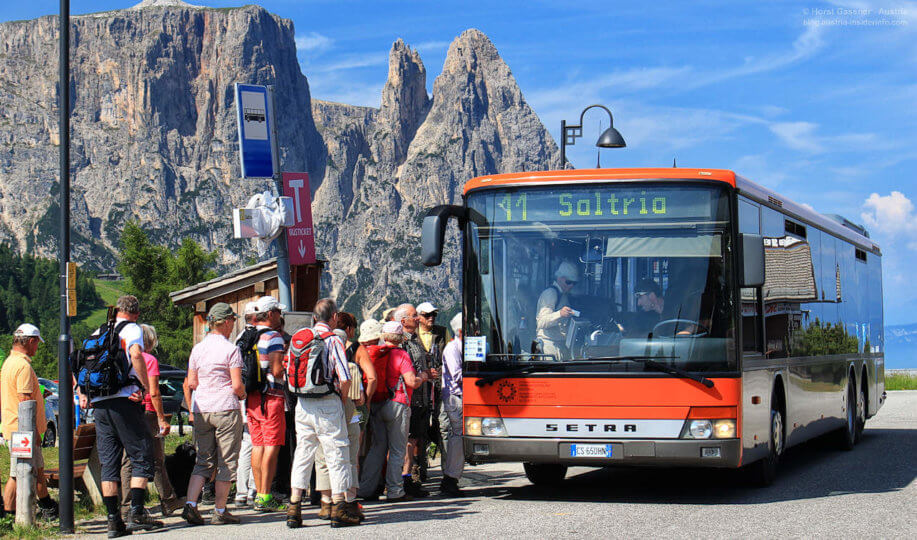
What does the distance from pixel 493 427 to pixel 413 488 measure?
52.3 inches

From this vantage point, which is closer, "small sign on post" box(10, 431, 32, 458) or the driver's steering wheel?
"small sign on post" box(10, 431, 32, 458)

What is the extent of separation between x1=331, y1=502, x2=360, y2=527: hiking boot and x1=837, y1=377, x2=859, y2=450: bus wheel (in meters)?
9.14

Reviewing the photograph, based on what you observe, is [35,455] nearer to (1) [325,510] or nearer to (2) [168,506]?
(2) [168,506]

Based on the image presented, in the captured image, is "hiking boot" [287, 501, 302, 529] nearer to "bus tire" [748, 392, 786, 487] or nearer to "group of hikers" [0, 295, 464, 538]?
"group of hikers" [0, 295, 464, 538]

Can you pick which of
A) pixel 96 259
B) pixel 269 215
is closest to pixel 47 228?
pixel 96 259

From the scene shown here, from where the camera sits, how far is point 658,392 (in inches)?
370

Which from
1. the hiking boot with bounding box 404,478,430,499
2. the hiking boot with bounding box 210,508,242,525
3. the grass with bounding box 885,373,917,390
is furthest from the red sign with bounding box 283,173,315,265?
the grass with bounding box 885,373,917,390

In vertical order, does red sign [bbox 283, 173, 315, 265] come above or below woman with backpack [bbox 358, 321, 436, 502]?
above

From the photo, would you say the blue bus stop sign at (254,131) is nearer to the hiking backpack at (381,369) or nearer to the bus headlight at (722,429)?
the hiking backpack at (381,369)

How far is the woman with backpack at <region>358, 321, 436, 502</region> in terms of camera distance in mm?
9953

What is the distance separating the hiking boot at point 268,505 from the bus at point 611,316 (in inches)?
65.7

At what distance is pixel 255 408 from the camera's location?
9.14m

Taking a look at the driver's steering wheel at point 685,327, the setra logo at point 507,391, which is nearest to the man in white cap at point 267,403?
the setra logo at point 507,391

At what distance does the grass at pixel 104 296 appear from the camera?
133m
